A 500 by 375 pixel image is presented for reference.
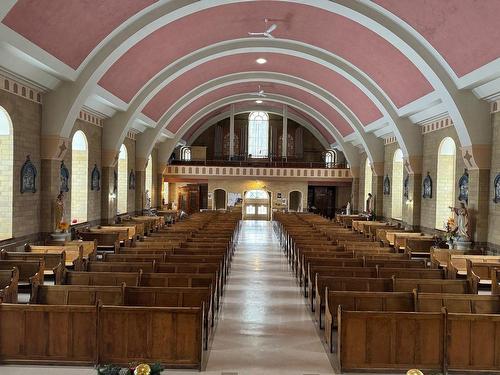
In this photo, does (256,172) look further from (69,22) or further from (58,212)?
(69,22)

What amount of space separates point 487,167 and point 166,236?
8.96 m

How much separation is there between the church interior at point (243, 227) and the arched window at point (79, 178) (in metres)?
0.08

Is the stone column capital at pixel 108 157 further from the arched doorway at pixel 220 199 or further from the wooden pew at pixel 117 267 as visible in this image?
the arched doorway at pixel 220 199

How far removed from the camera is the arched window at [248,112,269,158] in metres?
39.4

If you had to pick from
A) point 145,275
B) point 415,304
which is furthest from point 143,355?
point 415,304

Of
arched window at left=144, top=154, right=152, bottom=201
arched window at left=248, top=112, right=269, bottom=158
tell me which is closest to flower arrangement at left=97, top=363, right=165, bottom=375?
arched window at left=144, top=154, right=152, bottom=201

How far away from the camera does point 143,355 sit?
5828mm

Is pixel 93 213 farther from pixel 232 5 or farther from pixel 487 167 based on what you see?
pixel 487 167

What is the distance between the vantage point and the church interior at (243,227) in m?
5.84

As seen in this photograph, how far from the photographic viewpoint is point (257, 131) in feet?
129

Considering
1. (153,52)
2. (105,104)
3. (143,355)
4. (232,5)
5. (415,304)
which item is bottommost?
(143,355)

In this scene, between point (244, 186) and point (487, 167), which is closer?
point (487, 167)

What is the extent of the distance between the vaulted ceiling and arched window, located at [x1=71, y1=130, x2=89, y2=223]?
1435 millimetres

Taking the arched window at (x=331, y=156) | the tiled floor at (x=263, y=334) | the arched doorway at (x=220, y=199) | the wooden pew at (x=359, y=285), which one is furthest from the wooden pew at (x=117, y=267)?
the arched window at (x=331, y=156)
